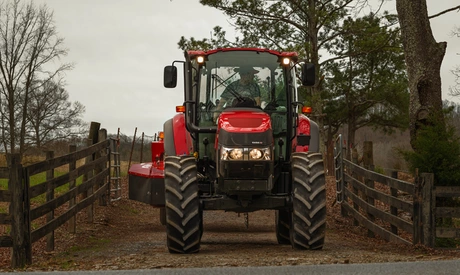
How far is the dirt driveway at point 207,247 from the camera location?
27.5ft

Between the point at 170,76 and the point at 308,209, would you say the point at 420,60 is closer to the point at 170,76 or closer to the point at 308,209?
the point at 308,209

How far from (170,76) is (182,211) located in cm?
197

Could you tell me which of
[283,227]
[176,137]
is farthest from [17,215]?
[283,227]

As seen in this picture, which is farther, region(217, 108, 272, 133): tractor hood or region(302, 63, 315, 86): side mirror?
region(302, 63, 315, 86): side mirror

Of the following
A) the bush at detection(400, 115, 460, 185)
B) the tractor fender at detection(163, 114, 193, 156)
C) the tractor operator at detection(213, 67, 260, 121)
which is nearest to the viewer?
the tractor operator at detection(213, 67, 260, 121)

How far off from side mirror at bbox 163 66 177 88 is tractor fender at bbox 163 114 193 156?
121 cm

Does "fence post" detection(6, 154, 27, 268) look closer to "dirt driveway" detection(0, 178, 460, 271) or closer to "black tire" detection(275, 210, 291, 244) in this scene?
"dirt driveway" detection(0, 178, 460, 271)

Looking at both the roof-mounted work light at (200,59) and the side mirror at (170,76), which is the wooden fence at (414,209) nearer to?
the roof-mounted work light at (200,59)

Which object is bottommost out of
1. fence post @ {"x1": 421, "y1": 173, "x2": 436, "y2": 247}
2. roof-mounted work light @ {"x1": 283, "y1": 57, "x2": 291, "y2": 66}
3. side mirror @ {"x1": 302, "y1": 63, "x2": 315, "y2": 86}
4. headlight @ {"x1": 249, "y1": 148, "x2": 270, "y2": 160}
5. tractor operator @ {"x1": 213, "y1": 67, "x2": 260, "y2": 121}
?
fence post @ {"x1": 421, "y1": 173, "x2": 436, "y2": 247}

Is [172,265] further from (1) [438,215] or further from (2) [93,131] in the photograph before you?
(2) [93,131]

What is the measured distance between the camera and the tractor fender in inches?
464

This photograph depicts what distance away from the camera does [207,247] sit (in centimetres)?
1099

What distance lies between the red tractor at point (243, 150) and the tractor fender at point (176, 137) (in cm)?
2

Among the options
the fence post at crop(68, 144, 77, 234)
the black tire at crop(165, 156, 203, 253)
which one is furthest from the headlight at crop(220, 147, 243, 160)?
the fence post at crop(68, 144, 77, 234)
